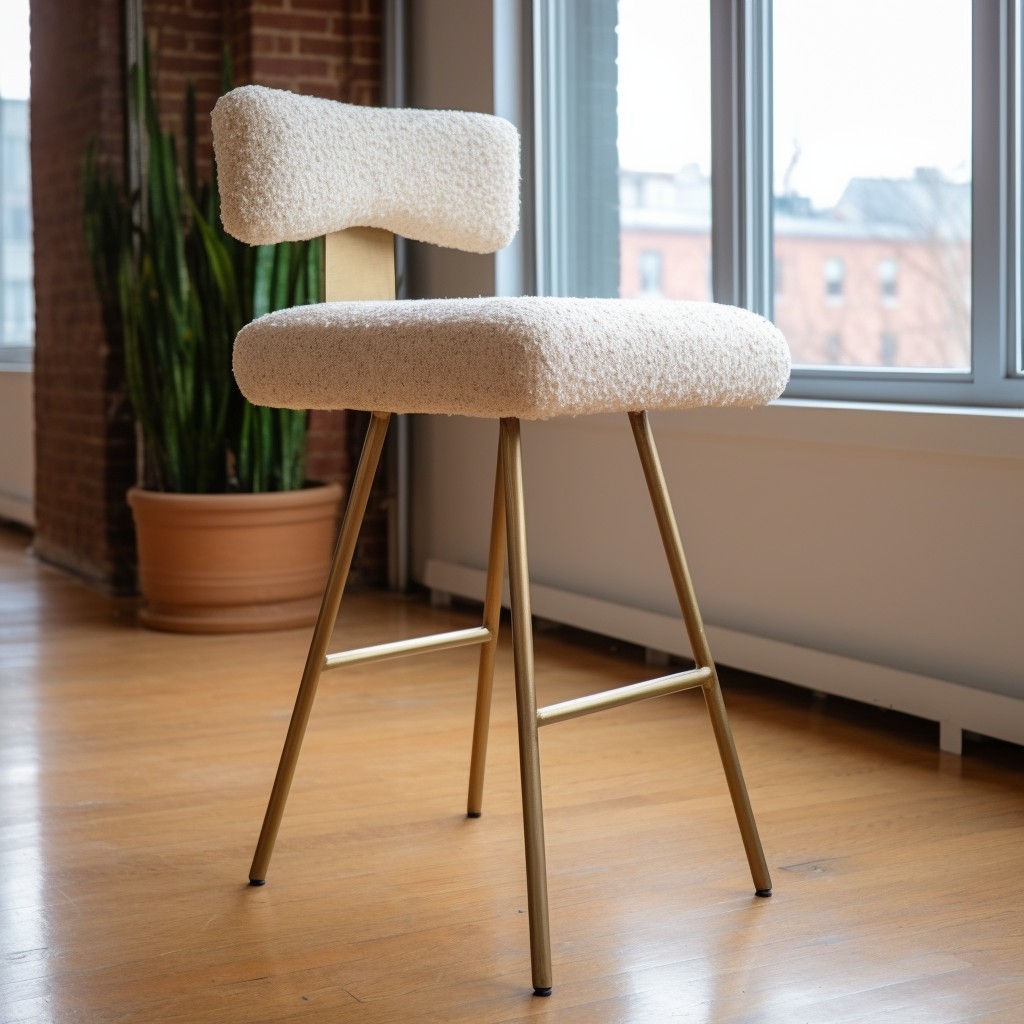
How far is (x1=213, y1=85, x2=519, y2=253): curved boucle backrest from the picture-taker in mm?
1438

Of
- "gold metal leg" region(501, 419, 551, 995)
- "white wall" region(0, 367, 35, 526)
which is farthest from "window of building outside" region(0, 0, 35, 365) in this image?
"gold metal leg" region(501, 419, 551, 995)

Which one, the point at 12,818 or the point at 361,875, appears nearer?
the point at 361,875

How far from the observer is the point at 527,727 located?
1.36 meters

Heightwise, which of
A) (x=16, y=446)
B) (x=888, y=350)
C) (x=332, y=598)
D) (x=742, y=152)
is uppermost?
(x=742, y=152)

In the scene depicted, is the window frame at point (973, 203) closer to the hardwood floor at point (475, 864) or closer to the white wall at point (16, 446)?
the hardwood floor at point (475, 864)

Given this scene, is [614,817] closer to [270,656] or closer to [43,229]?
[270,656]

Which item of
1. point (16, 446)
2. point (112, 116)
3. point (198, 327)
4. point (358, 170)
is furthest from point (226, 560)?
point (16, 446)

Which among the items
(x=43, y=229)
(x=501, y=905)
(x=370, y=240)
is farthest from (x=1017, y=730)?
(x=43, y=229)

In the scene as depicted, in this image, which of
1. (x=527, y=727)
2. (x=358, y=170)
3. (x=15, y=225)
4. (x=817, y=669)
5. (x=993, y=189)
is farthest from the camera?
(x=15, y=225)

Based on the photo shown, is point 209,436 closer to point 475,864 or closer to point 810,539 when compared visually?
point 810,539

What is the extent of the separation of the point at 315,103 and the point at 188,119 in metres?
2.01

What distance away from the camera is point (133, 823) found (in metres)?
1.93

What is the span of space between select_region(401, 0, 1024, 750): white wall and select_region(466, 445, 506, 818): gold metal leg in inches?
30.3

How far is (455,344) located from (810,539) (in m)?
1.41
